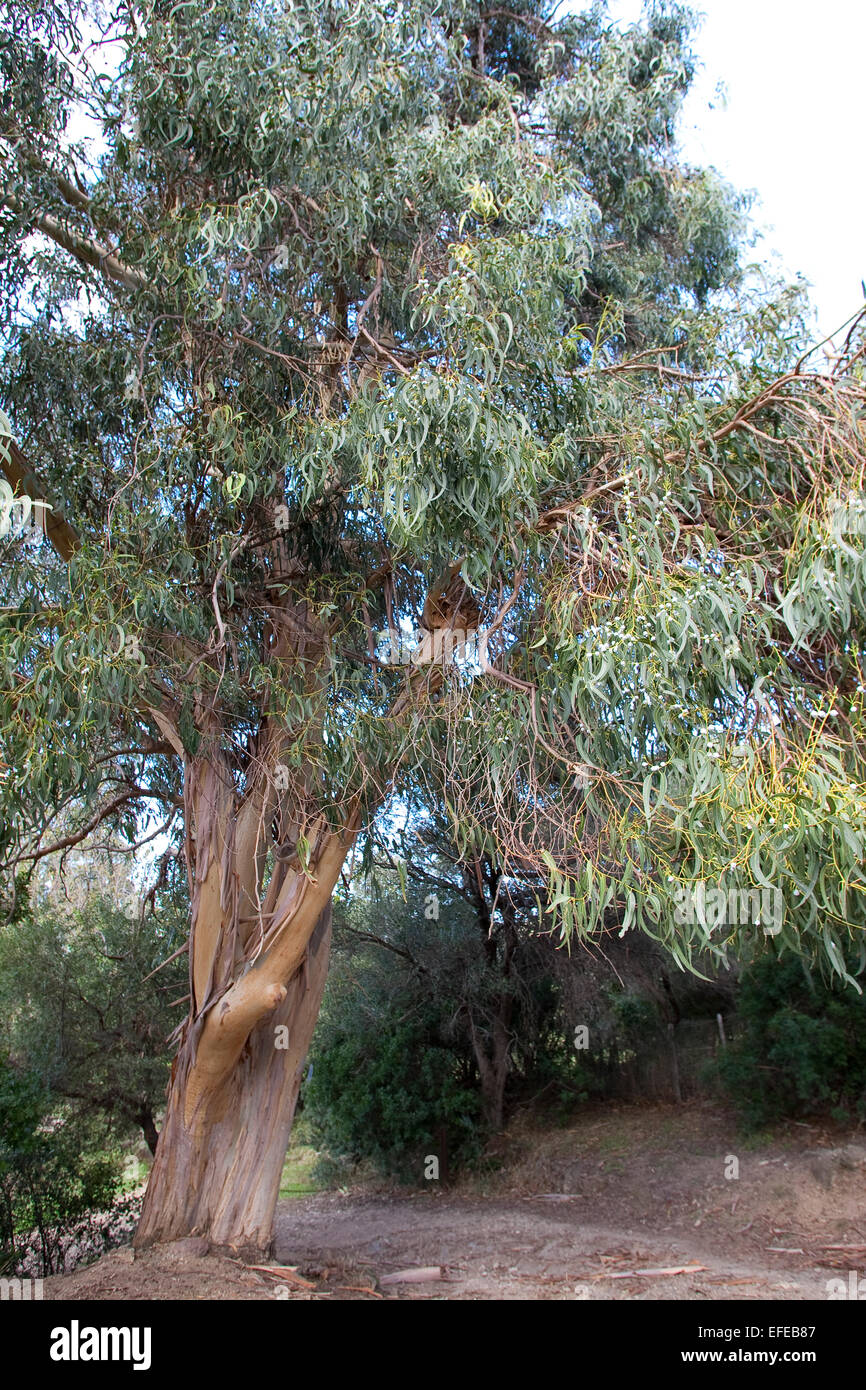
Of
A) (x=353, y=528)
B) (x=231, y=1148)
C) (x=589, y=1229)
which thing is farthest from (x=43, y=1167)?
(x=353, y=528)

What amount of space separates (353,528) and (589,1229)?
5.42 metres

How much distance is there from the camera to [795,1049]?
25.4ft

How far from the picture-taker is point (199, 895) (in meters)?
5.25

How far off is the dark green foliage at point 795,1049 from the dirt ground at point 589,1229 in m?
0.27

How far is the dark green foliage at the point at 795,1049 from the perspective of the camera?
7629 mm

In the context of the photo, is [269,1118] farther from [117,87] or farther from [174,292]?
[117,87]

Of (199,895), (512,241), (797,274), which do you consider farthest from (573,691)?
(797,274)

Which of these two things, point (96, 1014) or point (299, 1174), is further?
point (299, 1174)

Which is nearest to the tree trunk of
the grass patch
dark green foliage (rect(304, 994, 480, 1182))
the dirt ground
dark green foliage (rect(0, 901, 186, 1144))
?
the dirt ground

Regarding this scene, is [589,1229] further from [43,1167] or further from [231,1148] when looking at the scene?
[43,1167]

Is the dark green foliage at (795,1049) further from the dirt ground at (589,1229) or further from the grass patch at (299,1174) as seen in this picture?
the grass patch at (299,1174)

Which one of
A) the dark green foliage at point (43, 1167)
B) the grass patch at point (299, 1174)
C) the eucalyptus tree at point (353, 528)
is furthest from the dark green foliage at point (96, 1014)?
the grass patch at point (299, 1174)
